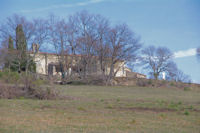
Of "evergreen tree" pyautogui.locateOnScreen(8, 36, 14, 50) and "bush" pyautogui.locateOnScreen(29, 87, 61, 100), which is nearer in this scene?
"bush" pyautogui.locateOnScreen(29, 87, 61, 100)

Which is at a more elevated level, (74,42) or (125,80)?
(74,42)

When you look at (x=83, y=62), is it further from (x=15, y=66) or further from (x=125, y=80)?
(x=15, y=66)

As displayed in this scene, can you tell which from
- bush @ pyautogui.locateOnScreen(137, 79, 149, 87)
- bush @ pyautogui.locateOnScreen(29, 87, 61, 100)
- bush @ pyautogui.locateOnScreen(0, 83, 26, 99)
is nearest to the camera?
bush @ pyautogui.locateOnScreen(0, 83, 26, 99)

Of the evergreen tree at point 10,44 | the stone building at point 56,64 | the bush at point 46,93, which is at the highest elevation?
the evergreen tree at point 10,44

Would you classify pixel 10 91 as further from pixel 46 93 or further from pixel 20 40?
pixel 20 40

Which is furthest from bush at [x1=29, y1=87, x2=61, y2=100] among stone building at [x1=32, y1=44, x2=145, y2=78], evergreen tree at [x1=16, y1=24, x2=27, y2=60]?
evergreen tree at [x1=16, y1=24, x2=27, y2=60]

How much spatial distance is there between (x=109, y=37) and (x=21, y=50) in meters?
15.6

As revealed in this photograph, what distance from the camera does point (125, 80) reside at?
5150 centimetres

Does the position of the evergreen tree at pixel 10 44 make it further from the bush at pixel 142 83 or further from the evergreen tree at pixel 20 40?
the bush at pixel 142 83


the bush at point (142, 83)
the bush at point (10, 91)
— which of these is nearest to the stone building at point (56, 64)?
the bush at point (142, 83)

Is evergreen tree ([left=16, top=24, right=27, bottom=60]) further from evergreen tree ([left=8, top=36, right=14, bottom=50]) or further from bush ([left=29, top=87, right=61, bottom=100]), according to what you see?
bush ([left=29, top=87, right=61, bottom=100])

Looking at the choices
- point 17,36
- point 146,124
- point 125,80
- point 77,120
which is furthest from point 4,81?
point 125,80

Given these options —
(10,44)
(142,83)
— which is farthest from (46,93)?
(10,44)

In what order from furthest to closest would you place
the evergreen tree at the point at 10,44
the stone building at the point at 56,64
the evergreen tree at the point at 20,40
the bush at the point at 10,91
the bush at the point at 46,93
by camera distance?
the stone building at the point at 56,64 < the evergreen tree at the point at 10,44 < the evergreen tree at the point at 20,40 < the bush at the point at 46,93 < the bush at the point at 10,91
